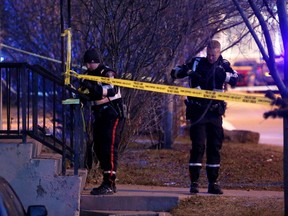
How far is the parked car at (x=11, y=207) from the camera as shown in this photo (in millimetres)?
5188

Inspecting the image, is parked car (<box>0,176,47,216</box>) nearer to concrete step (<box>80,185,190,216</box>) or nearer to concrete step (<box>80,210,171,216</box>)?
concrete step (<box>80,210,171,216</box>)

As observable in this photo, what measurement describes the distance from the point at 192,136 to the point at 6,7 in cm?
632

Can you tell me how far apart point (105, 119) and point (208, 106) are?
1.20 meters

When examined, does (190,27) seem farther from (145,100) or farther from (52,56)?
(52,56)

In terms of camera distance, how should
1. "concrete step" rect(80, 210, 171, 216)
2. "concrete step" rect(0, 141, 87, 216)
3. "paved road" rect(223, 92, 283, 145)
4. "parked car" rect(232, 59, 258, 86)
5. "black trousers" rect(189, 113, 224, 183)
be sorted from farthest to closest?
"paved road" rect(223, 92, 283, 145)
"parked car" rect(232, 59, 258, 86)
"black trousers" rect(189, 113, 224, 183)
"concrete step" rect(0, 141, 87, 216)
"concrete step" rect(80, 210, 171, 216)

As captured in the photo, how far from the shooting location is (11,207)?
5.34 m

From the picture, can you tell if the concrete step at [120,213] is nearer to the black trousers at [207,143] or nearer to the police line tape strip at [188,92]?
the black trousers at [207,143]

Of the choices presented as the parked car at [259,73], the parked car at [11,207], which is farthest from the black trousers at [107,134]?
the parked car at [11,207]

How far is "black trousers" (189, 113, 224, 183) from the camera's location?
8.73 m

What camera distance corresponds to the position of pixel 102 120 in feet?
28.4

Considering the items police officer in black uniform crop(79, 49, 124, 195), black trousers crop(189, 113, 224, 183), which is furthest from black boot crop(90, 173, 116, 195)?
black trousers crop(189, 113, 224, 183)

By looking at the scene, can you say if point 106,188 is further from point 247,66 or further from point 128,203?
point 247,66

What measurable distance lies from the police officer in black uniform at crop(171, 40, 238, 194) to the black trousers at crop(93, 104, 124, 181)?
85 cm

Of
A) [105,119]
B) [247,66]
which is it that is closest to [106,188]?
[105,119]
